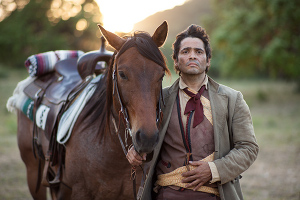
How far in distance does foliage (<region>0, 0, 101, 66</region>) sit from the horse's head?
18.1 meters

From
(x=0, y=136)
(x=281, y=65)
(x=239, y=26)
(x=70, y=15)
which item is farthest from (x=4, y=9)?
(x=281, y=65)

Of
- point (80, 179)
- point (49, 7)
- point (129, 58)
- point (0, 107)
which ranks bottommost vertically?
point (0, 107)

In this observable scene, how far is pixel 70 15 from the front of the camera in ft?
67.7

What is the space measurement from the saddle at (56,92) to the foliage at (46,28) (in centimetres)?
1598

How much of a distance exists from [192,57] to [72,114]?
129cm

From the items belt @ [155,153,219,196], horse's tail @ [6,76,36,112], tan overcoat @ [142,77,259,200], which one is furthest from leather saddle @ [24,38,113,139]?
belt @ [155,153,219,196]

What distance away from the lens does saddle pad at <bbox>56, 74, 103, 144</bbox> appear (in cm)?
252

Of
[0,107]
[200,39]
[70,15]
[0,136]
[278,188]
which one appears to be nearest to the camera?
[200,39]

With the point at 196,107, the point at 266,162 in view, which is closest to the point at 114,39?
the point at 196,107

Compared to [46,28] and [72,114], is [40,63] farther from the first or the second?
[46,28]

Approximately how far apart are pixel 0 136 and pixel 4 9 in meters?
14.0

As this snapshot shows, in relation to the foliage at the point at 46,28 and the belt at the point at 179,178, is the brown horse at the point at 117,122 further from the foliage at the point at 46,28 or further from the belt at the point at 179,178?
the foliage at the point at 46,28

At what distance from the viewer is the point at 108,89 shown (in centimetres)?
217

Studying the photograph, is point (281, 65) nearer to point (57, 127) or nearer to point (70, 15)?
point (57, 127)
